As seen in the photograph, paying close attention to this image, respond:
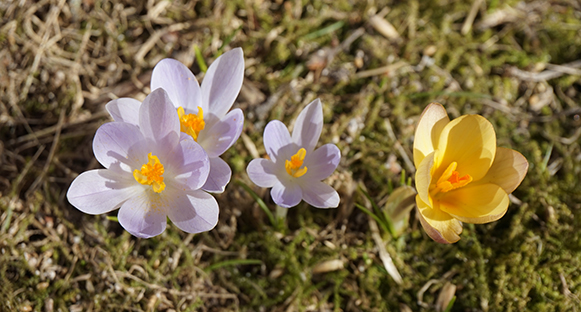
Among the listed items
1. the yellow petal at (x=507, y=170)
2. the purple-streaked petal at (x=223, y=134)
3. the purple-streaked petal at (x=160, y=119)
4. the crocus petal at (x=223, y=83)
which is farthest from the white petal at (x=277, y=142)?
the yellow petal at (x=507, y=170)

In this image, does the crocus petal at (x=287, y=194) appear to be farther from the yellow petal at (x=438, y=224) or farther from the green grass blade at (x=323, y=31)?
the green grass blade at (x=323, y=31)

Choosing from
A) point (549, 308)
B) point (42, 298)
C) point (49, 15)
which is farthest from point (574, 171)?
point (49, 15)

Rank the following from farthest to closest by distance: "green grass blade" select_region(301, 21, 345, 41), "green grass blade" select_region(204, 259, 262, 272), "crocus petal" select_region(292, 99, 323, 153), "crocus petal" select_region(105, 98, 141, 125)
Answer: "green grass blade" select_region(301, 21, 345, 41), "green grass blade" select_region(204, 259, 262, 272), "crocus petal" select_region(292, 99, 323, 153), "crocus petal" select_region(105, 98, 141, 125)

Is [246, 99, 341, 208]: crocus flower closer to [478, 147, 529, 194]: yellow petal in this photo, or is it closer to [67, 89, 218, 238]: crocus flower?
[67, 89, 218, 238]: crocus flower

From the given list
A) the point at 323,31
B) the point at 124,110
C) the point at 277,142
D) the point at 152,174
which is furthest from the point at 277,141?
the point at 323,31

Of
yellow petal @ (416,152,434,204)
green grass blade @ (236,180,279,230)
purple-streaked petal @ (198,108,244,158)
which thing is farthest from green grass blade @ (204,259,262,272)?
yellow petal @ (416,152,434,204)

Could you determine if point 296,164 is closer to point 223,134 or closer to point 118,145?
point 223,134

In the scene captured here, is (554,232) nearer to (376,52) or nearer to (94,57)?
(376,52)

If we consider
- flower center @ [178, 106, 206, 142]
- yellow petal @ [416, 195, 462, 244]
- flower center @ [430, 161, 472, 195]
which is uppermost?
flower center @ [178, 106, 206, 142]
